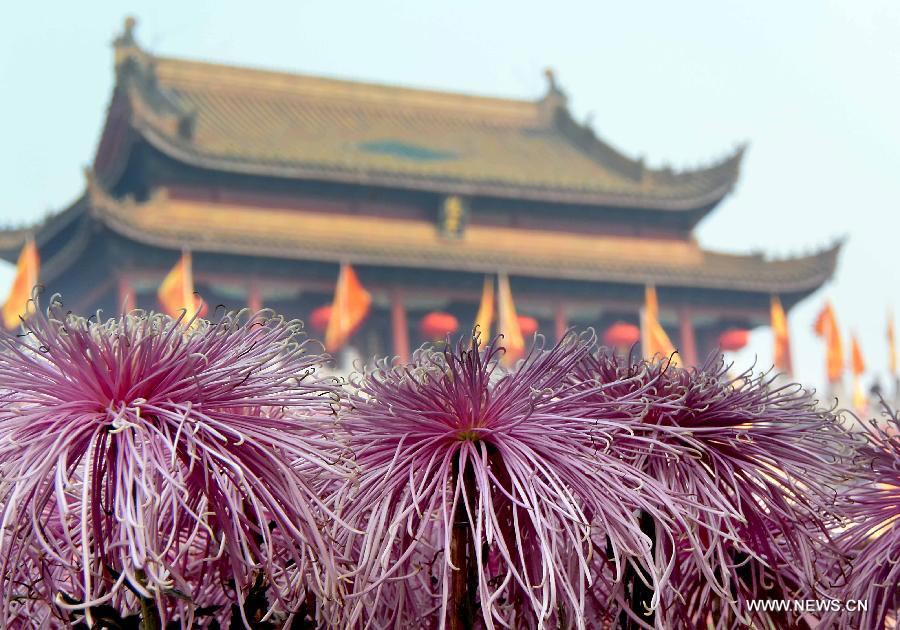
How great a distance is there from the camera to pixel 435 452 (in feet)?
10.4

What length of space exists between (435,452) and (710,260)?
26.2 meters

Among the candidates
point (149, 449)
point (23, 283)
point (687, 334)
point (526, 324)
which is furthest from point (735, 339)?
point (149, 449)

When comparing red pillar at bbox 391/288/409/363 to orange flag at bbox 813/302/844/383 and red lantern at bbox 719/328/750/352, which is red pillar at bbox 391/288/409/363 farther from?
orange flag at bbox 813/302/844/383

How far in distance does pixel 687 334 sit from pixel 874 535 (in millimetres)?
23953

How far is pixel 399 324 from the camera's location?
25219 millimetres

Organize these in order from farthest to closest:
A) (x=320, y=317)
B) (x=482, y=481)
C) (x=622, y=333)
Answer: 1. (x=622, y=333)
2. (x=320, y=317)
3. (x=482, y=481)

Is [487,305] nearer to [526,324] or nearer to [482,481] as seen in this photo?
[526,324]

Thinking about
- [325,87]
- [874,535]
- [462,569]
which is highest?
[325,87]

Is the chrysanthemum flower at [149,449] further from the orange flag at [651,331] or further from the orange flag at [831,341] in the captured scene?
the orange flag at [831,341]

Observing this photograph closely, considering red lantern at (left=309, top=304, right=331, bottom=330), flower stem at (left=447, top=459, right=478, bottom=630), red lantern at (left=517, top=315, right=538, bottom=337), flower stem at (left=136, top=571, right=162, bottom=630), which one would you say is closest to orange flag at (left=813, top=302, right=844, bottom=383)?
red lantern at (left=517, top=315, right=538, bottom=337)

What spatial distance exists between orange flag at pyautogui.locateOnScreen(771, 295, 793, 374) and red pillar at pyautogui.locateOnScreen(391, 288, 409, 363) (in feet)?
26.3

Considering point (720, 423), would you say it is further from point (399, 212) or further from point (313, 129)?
point (313, 129)

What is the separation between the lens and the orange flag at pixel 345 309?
2352 cm

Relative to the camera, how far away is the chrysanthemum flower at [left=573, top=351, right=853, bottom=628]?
11.2 ft
